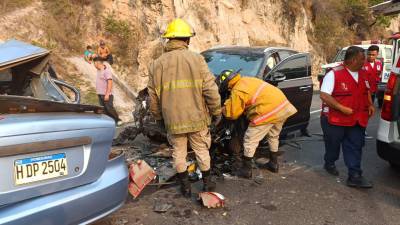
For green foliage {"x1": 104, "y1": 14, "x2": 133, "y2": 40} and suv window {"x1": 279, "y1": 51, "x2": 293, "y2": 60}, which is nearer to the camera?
suv window {"x1": 279, "y1": 51, "x2": 293, "y2": 60}

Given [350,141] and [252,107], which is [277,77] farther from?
[350,141]

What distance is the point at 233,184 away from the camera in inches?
196

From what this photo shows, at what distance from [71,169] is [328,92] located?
129 inches

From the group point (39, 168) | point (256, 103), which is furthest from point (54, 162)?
point (256, 103)

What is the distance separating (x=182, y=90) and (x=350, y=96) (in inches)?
81.9

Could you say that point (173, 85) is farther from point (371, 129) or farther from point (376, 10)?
point (371, 129)

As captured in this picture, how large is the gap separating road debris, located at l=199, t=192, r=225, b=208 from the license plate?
5.98 ft

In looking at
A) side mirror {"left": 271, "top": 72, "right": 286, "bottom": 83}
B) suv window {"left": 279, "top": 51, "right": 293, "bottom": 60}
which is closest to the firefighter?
side mirror {"left": 271, "top": 72, "right": 286, "bottom": 83}

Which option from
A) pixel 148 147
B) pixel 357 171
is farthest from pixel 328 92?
pixel 148 147

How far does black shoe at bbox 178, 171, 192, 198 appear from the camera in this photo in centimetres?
447

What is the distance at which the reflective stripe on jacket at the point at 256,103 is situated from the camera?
489cm

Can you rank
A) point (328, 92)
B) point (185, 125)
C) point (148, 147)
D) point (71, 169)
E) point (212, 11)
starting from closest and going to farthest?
point (71, 169), point (185, 125), point (328, 92), point (148, 147), point (212, 11)

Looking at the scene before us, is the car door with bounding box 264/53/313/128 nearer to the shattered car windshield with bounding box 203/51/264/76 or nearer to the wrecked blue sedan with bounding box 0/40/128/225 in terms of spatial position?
the shattered car windshield with bounding box 203/51/264/76

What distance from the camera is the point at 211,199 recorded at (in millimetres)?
4230
